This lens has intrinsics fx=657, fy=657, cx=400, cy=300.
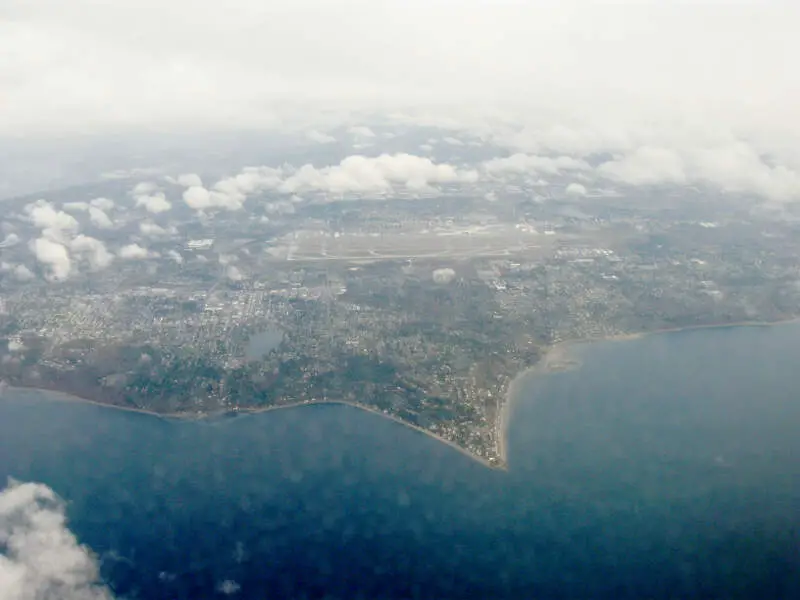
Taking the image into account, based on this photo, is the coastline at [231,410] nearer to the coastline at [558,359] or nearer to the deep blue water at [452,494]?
the deep blue water at [452,494]

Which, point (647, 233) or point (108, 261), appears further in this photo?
point (647, 233)

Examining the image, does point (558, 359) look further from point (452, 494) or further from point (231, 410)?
point (231, 410)

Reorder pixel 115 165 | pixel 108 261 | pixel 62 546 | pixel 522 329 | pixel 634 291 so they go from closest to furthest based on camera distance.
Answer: pixel 62 546 < pixel 522 329 < pixel 634 291 < pixel 108 261 < pixel 115 165

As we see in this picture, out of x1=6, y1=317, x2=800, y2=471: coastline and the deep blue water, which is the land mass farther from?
the deep blue water

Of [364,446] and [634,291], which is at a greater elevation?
[634,291]

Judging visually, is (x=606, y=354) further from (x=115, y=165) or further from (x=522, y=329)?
(x=115, y=165)

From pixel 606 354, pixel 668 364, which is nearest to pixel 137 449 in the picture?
pixel 606 354

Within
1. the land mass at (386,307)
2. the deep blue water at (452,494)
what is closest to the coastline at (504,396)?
the land mass at (386,307)

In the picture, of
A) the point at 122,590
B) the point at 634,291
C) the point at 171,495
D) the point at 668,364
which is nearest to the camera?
the point at 122,590
